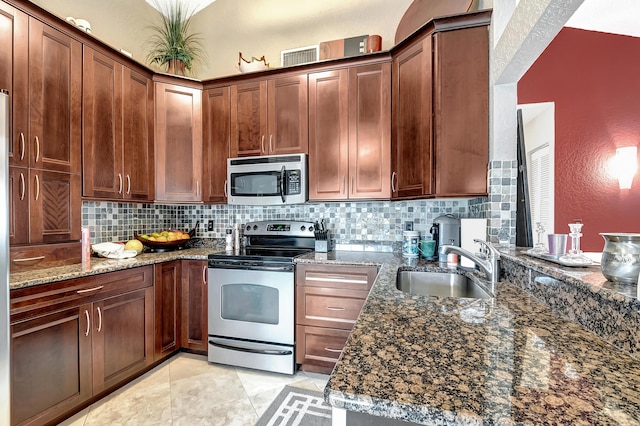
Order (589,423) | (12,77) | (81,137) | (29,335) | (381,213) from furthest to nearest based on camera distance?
(381,213), (81,137), (12,77), (29,335), (589,423)

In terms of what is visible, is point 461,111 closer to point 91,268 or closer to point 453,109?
point 453,109

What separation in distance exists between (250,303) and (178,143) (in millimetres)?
1599

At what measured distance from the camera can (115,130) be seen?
7.77ft

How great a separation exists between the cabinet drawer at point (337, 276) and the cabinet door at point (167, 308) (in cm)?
108

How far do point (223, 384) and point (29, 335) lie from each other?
119 centimetres

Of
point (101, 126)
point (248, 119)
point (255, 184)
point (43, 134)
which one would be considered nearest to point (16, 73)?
point (43, 134)

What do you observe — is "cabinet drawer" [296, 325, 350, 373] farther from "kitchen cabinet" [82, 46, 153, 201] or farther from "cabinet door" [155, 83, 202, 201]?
"kitchen cabinet" [82, 46, 153, 201]

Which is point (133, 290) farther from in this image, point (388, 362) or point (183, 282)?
point (388, 362)

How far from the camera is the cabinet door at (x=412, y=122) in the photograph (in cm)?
208

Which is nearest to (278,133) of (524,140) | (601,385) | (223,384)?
(524,140)

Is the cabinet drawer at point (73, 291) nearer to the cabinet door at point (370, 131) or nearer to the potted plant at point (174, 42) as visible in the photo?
the cabinet door at point (370, 131)

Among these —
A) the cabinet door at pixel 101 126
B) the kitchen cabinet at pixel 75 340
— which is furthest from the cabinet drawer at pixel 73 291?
the cabinet door at pixel 101 126

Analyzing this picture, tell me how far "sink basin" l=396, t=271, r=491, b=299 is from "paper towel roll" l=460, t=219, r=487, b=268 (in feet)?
0.76

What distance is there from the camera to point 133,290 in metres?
2.18
